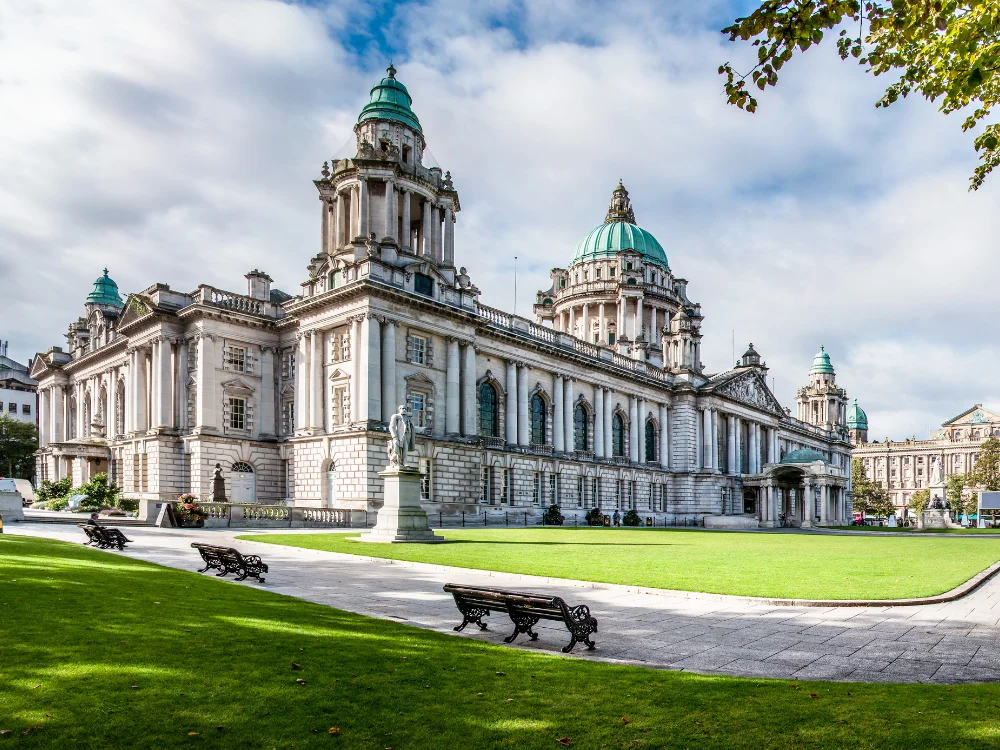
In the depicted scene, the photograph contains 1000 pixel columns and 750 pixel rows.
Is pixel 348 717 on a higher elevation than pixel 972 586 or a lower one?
higher

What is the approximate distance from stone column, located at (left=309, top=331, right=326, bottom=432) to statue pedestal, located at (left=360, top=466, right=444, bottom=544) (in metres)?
18.6

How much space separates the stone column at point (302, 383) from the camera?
46250 mm

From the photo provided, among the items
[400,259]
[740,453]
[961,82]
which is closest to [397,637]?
[961,82]

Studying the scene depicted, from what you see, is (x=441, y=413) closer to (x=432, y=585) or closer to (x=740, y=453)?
(x=432, y=585)

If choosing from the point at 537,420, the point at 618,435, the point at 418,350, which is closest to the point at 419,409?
the point at 418,350

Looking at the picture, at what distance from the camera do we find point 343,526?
126 feet

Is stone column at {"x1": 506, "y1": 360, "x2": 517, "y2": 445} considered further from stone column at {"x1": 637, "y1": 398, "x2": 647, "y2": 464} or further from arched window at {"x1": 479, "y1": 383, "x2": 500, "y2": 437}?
stone column at {"x1": 637, "y1": 398, "x2": 647, "y2": 464}

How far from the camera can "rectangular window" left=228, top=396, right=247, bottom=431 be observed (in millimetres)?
48062

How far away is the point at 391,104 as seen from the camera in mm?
52312

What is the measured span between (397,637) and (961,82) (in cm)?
1001

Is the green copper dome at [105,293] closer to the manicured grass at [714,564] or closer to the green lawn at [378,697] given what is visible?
the manicured grass at [714,564]

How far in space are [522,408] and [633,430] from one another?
54.6 feet

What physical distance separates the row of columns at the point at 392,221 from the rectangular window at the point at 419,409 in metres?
10.6

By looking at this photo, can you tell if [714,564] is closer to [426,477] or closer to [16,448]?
[426,477]
